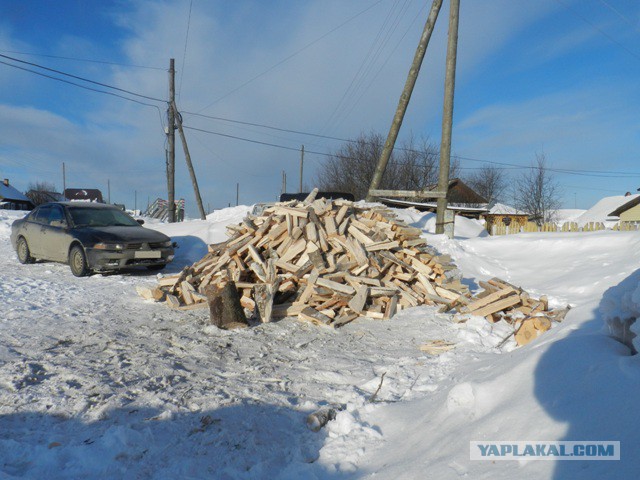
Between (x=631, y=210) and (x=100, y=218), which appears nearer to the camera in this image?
(x=100, y=218)

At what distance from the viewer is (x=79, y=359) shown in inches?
171

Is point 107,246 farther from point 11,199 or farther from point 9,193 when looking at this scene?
point 9,193

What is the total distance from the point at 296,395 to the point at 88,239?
297 inches

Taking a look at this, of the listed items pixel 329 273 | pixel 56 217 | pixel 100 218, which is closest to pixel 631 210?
pixel 329 273

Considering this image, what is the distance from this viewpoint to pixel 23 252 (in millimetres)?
11164

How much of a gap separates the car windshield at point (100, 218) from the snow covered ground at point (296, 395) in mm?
4119

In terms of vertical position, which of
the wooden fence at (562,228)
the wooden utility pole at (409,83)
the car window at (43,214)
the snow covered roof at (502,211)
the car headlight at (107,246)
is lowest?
the car headlight at (107,246)

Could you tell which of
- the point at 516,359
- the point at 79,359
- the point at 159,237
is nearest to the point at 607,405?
the point at 516,359

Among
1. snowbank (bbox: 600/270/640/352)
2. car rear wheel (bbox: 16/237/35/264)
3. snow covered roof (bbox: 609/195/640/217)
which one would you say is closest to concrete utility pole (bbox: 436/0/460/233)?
snowbank (bbox: 600/270/640/352)

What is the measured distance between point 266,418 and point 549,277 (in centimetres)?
714

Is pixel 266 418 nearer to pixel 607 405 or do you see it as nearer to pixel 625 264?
pixel 607 405

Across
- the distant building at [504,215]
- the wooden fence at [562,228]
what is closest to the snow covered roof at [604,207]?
the distant building at [504,215]

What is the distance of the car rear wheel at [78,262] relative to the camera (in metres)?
9.24

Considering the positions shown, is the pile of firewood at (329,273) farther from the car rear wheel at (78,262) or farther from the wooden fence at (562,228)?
the wooden fence at (562,228)
